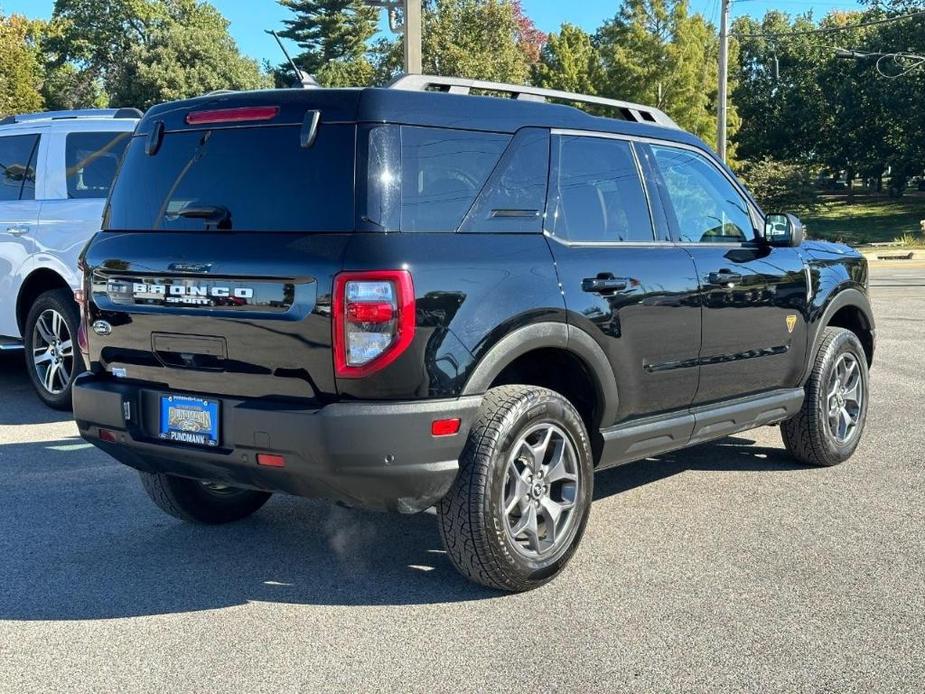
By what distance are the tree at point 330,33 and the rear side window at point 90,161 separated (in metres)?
52.4

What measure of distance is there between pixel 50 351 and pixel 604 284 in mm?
5154

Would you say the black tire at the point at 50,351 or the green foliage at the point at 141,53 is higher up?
the green foliage at the point at 141,53

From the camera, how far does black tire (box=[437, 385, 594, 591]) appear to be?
12.9ft

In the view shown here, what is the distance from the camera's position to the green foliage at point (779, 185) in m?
46.5

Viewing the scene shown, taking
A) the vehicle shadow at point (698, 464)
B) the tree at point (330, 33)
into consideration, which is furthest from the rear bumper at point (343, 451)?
the tree at point (330, 33)

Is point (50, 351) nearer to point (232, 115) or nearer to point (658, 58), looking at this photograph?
point (232, 115)

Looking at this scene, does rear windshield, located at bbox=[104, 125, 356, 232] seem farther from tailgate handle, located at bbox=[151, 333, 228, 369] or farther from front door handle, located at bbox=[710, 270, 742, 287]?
front door handle, located at bbox=[710, 270, 742, 287]

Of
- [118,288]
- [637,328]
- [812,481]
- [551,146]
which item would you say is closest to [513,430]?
[637,328]

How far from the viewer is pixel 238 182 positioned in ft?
13.6

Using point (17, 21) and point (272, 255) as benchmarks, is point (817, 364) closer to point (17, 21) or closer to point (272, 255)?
point (272, 255)

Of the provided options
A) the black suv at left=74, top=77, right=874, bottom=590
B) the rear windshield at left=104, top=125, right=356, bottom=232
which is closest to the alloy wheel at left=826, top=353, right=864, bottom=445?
the black suv at left=74, top=77, right=874, bottom=590

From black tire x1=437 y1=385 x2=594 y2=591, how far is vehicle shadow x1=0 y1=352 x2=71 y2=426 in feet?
15.4

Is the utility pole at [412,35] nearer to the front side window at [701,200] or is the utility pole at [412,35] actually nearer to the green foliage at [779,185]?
the front side window at [701,200]

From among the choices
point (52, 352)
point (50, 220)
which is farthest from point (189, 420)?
point (50, 220)
